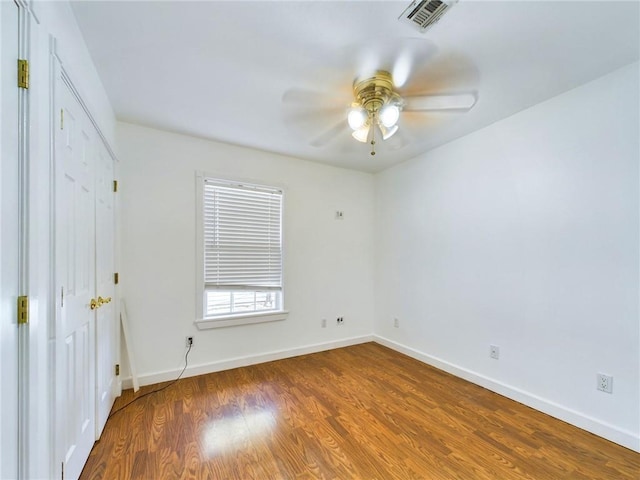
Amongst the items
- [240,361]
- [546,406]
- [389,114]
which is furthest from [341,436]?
[389,114]

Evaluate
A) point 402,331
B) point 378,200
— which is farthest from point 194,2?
point 402,331

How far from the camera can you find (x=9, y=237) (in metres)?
0.93

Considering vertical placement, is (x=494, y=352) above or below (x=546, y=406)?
above

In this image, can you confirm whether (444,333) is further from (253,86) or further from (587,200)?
(253,86)

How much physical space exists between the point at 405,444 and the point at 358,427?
13.5 inches

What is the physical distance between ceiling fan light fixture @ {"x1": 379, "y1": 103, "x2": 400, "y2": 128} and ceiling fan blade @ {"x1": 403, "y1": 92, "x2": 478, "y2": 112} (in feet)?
1.01

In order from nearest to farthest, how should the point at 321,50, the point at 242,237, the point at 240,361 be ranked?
the point at 321,50 < the point at 240,361 < the point at 242,237

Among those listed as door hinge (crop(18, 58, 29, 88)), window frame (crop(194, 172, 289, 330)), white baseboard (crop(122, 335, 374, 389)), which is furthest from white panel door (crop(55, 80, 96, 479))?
window frame (crop(194, 172, 289, 330))

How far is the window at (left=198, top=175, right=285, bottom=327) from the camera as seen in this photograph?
3.03 metres

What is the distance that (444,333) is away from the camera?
3.09 meters

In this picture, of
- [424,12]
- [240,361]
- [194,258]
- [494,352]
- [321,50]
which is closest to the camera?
[424,12]

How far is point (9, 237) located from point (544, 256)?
321 centimetres

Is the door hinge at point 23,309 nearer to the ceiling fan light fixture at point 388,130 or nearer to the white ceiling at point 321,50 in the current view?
the white ceiling at point 321,50

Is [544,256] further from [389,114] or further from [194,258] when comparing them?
[194,258]
